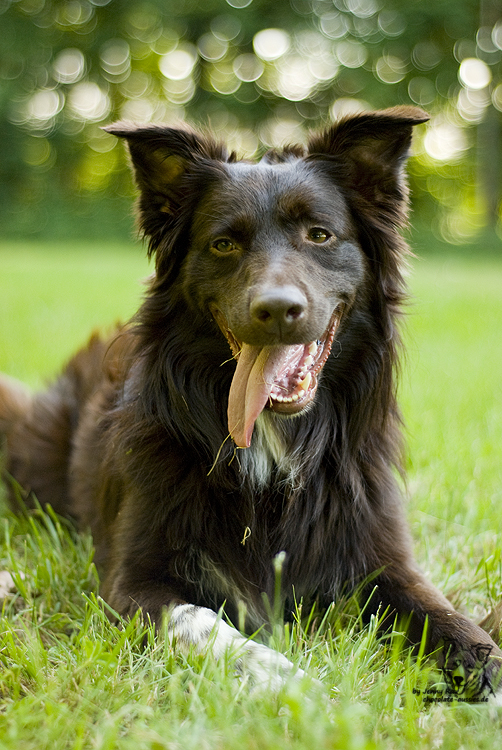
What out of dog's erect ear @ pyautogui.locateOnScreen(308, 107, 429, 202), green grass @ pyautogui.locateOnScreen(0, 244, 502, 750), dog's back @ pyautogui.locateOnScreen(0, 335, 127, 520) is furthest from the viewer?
dog's back @ pyautogui.locateOnScreen(0, 335, 127, 520)

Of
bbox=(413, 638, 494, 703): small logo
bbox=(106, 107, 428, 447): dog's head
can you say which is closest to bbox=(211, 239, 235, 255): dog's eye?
bbox=(106, 107, 428, 447): dog's head

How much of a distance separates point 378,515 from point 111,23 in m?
34.6

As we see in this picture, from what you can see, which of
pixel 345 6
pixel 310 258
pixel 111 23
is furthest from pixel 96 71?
pixel 310 258

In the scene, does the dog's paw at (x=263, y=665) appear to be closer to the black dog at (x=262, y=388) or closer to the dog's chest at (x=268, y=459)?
the black dog at (x=262, y=388)

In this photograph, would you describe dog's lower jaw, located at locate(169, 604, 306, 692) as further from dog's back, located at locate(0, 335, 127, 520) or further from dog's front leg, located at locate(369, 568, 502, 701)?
dog's back, located at locate(0, 335, 127, 520)

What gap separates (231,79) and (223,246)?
34891 millimetres

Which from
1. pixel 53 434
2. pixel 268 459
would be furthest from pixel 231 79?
pixel 268 459

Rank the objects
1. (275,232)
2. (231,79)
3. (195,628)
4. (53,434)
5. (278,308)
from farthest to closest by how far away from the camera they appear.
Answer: (231,79), (53,434), (275,232), (278,308), (195,628)

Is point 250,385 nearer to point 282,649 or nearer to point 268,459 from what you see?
point 268,459

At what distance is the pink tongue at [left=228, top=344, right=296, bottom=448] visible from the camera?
9.00 ft

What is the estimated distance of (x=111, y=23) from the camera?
3203 cm

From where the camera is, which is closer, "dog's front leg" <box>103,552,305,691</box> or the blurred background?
"dog's front leg" <box>103,552,305,691</box>

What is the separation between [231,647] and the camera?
2.15 metres

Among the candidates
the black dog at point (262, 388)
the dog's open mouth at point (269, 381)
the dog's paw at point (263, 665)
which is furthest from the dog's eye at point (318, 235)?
the dog's paw at point (263, 665)
